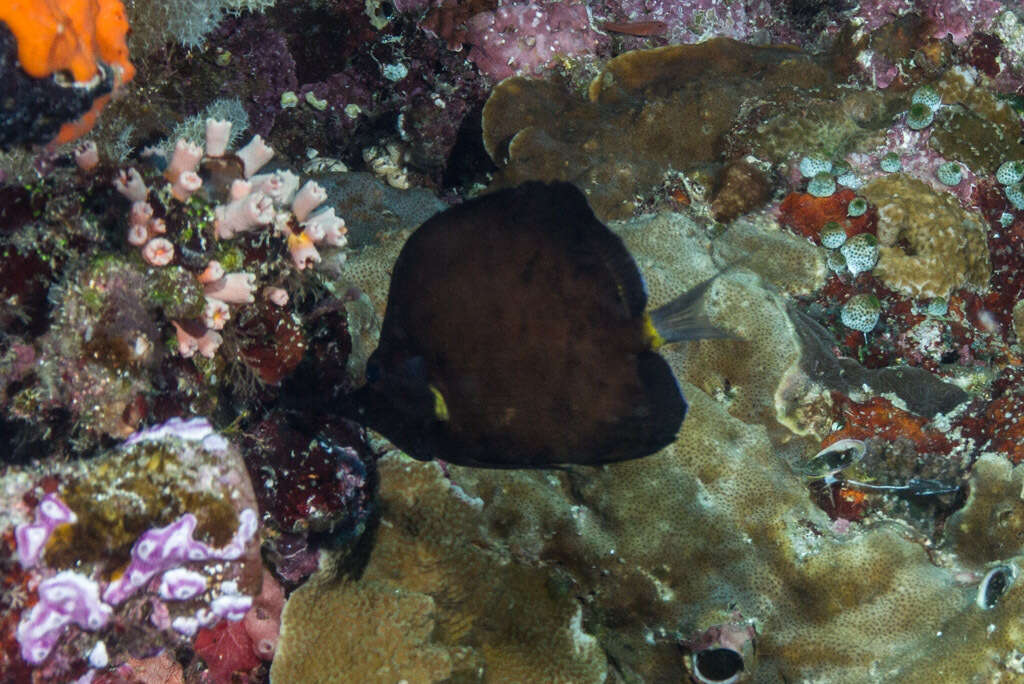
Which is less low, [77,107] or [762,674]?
[77,107]

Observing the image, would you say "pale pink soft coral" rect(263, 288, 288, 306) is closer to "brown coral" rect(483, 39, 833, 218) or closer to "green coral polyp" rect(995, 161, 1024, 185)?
"brown coral" rect(483, 39, 833, 218)

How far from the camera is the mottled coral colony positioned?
2510mm

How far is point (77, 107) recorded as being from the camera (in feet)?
10.4

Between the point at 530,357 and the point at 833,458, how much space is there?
5.71 feet

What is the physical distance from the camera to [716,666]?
3.31m

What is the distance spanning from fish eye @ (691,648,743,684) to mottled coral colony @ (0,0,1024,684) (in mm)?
14

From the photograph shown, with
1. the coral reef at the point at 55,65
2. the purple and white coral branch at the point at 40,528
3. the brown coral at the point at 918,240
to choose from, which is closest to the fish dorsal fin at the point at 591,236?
the brown coral at the point at 918,240

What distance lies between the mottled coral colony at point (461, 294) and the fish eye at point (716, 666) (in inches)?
0.6

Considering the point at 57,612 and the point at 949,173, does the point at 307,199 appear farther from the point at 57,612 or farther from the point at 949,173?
the point at 949,173

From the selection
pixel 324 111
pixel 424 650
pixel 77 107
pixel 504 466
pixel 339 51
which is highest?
pixel 77 107

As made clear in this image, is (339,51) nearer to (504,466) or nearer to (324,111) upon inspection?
(324,111)

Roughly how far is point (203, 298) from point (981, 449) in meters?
4.03

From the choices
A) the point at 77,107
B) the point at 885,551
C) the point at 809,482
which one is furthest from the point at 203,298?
the point at 885,551

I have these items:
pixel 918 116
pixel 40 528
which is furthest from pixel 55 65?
pixel 918 116
